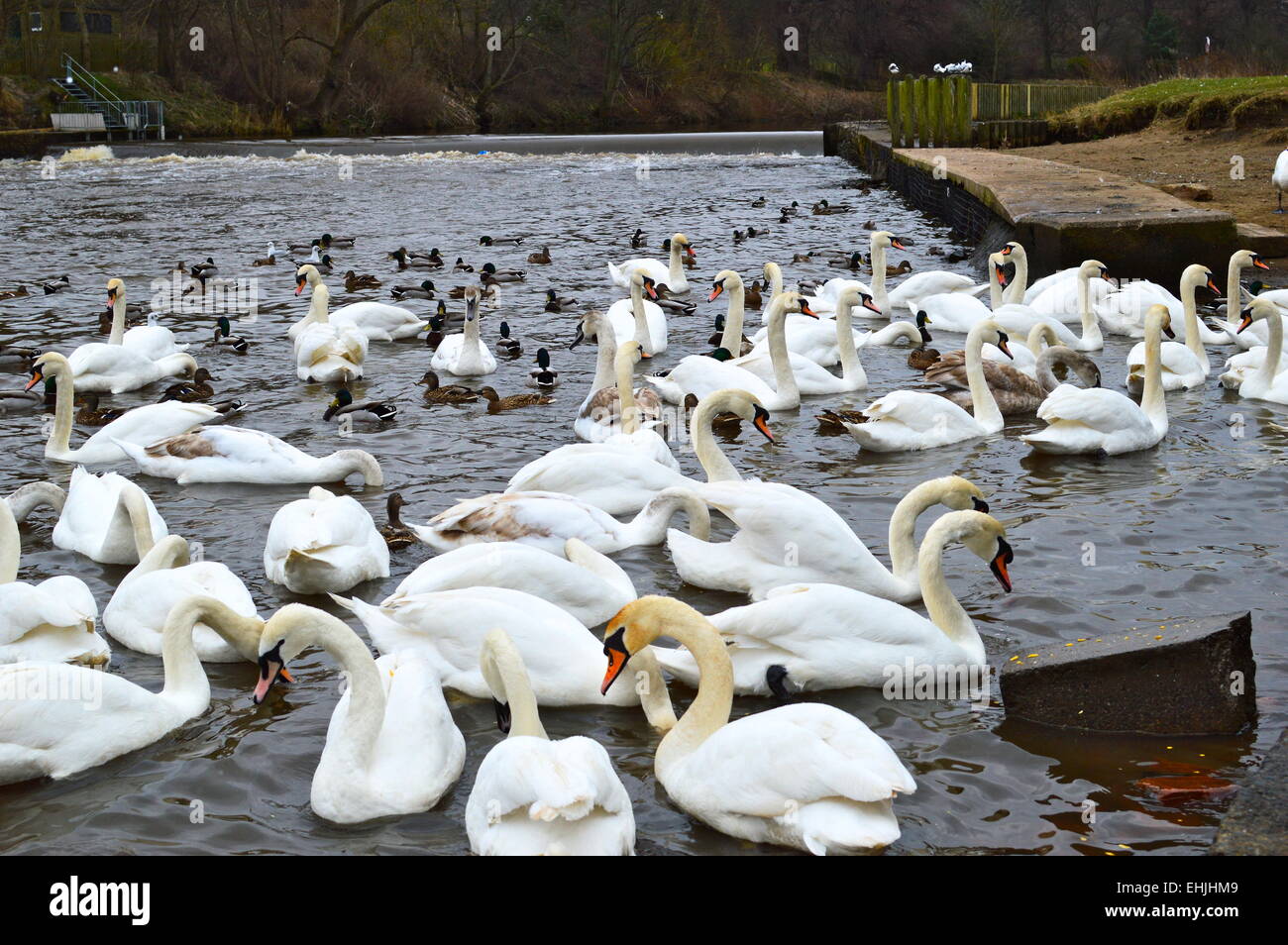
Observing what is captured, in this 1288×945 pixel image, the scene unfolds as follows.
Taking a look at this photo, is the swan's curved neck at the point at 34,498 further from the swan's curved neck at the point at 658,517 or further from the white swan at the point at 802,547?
the white swan at the point at 802,547

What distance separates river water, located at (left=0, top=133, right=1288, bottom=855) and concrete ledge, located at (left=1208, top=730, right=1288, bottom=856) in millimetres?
407

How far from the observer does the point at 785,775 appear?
433cm

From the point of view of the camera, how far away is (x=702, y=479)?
8.62 m

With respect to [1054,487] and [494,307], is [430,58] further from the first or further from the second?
[1054,487]

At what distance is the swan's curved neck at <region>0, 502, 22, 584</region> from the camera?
639 cm

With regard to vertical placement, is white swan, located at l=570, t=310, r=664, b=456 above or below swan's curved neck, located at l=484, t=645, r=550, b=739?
above

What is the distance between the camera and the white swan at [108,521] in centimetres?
685

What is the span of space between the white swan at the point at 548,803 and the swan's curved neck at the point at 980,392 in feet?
18.7

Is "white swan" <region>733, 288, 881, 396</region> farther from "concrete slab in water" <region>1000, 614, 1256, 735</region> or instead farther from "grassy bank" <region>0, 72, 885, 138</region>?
"grassy bank" <region>0, 72, 885, 138</region>

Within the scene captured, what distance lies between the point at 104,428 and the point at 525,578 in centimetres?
432

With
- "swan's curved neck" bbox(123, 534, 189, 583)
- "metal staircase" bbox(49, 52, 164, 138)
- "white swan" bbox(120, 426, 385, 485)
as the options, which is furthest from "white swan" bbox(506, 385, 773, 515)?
"metal staircase" bbox(49, 52, 164, 138)

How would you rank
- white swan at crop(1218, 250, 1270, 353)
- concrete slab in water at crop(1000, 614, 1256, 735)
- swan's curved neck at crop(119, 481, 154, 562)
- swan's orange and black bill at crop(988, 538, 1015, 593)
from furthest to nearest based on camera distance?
white swan at crop(1218, 250, 1270, 353), swan's curved neck at crop(119, 481, 154, 562), swan's orange and black bill at crop(988, 538, 1015, 593), concrete slab in water at crop(1000, 614, 1256, 735)

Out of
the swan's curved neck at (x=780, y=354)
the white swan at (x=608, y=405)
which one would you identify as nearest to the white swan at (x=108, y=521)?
the white swan at (x=608, y=405)

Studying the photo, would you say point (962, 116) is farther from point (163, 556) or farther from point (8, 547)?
point (8, 547)
